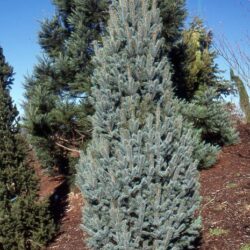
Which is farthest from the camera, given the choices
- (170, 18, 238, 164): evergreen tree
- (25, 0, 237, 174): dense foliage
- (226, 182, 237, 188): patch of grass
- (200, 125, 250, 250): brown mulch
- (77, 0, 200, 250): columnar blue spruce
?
(170, 18, 238, 164): evergreen tree

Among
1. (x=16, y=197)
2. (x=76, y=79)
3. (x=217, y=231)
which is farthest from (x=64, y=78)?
(x=217, y=231)

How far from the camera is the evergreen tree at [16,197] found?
20.1 feet

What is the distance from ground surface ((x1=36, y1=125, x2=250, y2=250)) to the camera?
15.3 feet

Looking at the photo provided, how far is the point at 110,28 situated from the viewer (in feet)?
12.5

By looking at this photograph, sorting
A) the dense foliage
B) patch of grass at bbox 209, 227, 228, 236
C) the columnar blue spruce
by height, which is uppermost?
the dense foliage

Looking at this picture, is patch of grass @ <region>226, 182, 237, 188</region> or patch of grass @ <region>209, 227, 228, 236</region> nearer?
patch of grass @ <region>209, 227, 228, 236</region>

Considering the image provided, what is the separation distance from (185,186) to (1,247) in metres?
4.17

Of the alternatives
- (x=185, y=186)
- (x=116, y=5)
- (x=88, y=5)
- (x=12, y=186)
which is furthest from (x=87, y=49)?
(x=185, y=186)

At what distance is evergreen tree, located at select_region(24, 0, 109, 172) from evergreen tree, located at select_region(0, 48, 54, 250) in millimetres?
1042

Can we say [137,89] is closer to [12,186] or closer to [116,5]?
[116,5]

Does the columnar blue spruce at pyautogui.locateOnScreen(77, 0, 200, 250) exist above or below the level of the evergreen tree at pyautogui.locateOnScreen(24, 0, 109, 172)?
below

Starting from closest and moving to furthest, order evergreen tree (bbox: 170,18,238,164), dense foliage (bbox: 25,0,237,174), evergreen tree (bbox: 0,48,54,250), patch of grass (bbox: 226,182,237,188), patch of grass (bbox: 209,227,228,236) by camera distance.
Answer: patch of grass (bbox: 209,227,228,236) < evergreen tree (bbox: 0,48,54,250) < patch of grass (bbox: 226,182,237,188) < dense foliage (bbox: 25,0,237,174) < evergreen tree (bbox: 170,18,238,164)

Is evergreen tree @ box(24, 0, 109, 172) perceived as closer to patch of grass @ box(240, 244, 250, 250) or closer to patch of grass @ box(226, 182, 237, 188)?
patch of grass @ box(226, 182, 237, 188)

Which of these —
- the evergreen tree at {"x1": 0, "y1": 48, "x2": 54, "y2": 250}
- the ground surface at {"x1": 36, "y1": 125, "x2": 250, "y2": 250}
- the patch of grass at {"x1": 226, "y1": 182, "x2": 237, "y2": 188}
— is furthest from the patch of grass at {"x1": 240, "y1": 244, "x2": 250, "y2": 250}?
the evergreen tree at {"x1": 0, "y1": 48, "x2": 54, "y2": 250}
